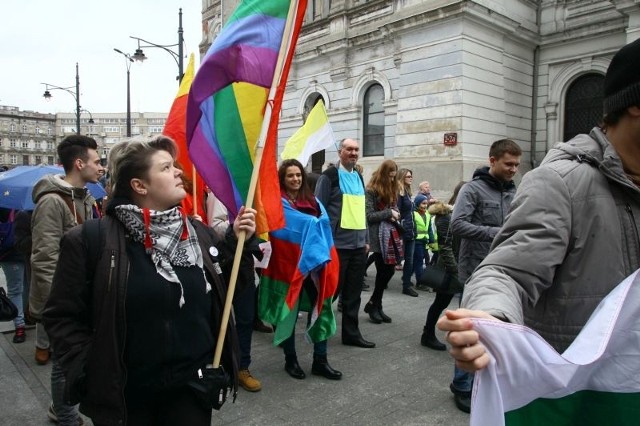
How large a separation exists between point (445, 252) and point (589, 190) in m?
3.75

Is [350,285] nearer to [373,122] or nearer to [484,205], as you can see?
[484,205]

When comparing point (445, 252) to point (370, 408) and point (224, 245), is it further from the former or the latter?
point (224, 245)

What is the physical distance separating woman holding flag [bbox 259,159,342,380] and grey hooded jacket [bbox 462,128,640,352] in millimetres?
2812

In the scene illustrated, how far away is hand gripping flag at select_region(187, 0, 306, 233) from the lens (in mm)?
2785

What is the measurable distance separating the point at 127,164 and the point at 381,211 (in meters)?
4.31

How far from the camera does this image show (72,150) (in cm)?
383

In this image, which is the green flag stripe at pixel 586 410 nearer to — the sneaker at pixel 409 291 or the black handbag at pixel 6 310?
the black handbag at pixel 6 310

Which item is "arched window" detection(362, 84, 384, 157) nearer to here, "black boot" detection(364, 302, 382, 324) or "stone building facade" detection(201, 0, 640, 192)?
"stone building facade" detection(201, 0, 640, 192)

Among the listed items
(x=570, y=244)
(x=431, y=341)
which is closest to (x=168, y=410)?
(x=570, y=244)

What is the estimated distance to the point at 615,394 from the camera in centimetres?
137

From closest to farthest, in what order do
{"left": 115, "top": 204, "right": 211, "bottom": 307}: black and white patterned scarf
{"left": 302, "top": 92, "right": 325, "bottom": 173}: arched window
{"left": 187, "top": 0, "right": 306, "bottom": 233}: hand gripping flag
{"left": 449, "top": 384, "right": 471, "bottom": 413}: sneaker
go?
{"left": 115, "top": 204, "right": 211, "bottom": 307}: black and white patterned scarf → {"left": 187, "top": 0, "right": 306, "bottom": 233}: hand gripping flag → {"left": 449, "top": 384, "right": 471, "bottom": 413}: sneaker → {"left": 302, "top": 92, "right": 325, "bottom": 173}: arched window

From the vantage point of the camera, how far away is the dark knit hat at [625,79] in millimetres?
1496

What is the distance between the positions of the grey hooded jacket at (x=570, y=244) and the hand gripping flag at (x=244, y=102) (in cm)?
153

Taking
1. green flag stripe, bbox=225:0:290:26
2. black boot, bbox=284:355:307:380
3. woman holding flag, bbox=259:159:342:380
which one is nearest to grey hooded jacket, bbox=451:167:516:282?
woman holding flag, bbox=259:159:342:380
